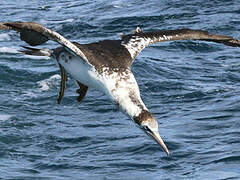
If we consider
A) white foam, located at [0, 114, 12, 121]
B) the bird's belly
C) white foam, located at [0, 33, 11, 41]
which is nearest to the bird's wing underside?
the bird's belly

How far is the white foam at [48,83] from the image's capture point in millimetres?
16781

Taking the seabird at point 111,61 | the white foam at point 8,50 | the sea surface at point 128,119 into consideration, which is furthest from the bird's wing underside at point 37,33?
the white foam at point 8,50

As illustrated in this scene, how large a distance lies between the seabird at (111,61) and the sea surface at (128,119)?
1.90 m

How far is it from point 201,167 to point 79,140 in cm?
292

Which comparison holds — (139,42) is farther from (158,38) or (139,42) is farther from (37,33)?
(37,33)

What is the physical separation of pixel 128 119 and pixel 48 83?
3.40m

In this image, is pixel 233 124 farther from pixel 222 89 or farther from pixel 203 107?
pixel 222 89

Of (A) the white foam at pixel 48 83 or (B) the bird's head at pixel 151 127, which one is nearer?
(B) the bird's head at pixel 151 127

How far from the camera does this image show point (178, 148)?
42.1 ft

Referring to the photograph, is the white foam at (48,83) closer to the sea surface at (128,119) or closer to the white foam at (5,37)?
the sea surface at (128,119)

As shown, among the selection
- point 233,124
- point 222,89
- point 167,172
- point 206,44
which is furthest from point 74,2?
point 167,172

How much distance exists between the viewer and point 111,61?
10.9 metres

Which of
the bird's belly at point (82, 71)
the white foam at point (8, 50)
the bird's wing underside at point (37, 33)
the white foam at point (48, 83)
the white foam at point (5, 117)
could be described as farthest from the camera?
the white foam at point (8, 50)

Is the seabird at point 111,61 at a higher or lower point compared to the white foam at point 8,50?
higher
